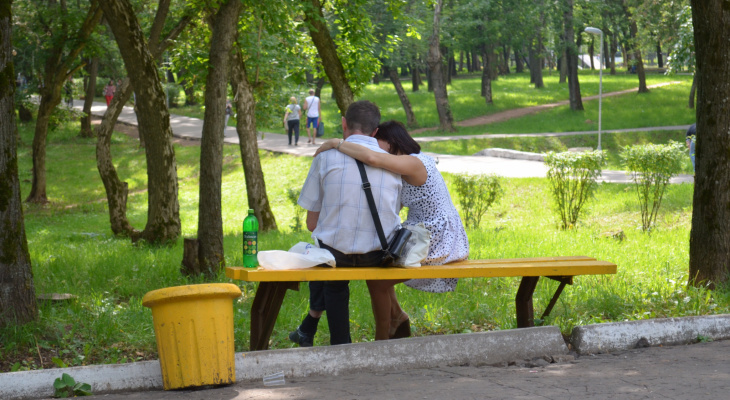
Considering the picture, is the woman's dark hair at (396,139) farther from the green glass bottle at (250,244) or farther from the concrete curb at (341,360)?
the concrete curb at (341,360)

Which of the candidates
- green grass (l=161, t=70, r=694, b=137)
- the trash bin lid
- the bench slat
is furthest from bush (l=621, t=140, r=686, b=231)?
green grass (l=161, t=70, r=694, b=137)

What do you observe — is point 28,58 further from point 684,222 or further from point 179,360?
point 179,360

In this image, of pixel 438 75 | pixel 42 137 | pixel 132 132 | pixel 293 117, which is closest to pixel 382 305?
pixel 42 137

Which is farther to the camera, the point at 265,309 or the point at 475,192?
the point at 475,192

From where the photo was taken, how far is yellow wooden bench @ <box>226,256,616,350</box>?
4.86m

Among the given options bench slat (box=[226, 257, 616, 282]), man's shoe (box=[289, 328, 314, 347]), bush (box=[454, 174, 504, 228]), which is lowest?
bush (box=[454, 174, 504, 228])

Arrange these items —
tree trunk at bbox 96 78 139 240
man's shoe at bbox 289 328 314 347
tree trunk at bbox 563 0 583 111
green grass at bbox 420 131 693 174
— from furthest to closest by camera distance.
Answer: tree trunk at bbox 563 0 583 111 → green grass at bbox 420 131 693 174 → tree trunk at bbox 96 78 139 240 → man's shoe at bbox 289 328 314 347

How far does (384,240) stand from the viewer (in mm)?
5078

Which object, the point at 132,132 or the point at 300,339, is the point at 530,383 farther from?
A: the point at 132,132

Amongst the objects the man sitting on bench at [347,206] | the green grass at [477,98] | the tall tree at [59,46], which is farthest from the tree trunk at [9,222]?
the green grass at [477,98]

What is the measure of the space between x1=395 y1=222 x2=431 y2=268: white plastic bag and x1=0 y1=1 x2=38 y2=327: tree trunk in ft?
9.07

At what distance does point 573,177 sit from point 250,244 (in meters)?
9.26

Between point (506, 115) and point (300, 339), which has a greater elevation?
point (300, 339)

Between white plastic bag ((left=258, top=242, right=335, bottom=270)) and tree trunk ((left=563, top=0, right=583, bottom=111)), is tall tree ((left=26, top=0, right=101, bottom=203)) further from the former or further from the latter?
tree trunk ((left=563, top=0, right=583, bottom=111))
